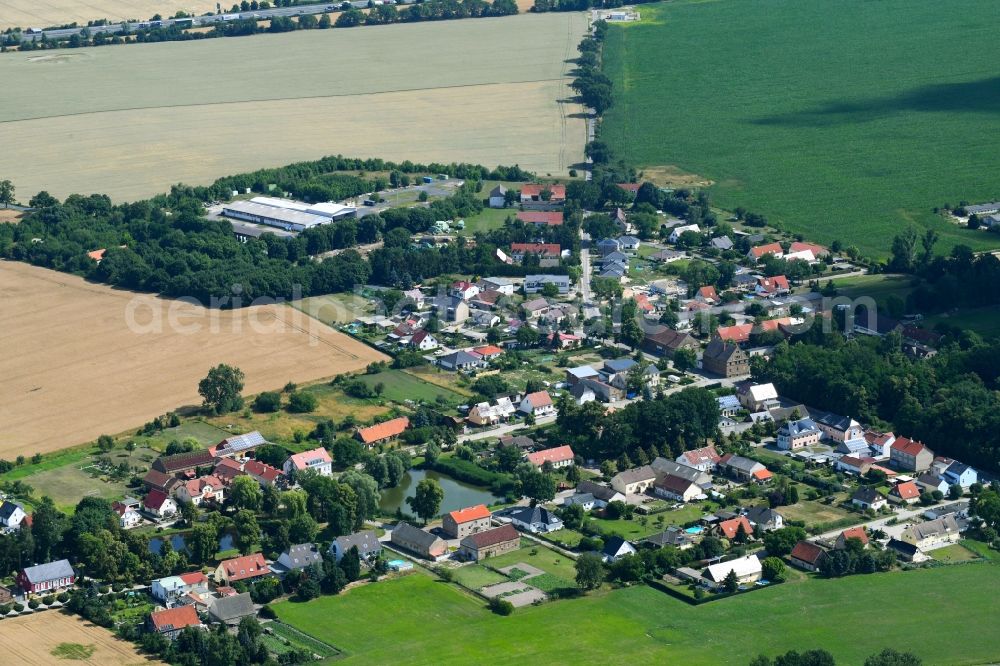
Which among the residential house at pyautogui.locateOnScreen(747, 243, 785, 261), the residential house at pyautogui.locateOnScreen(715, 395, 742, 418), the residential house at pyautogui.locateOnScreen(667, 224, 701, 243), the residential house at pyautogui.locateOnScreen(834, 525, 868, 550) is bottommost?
the residential house at pyautogui.locateOnScreen(834, 525, 868, 550)

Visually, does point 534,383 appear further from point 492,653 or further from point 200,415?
point 492,653

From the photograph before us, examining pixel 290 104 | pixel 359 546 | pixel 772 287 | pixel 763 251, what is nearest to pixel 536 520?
pixel 359 546

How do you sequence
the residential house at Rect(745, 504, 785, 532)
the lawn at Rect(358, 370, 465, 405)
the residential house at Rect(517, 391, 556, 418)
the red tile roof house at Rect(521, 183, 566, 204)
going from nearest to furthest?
the residential house at Rect(745, 504, 785, 532)
the residential house at Rect(517, 391, 556, 418)
the lawn at Rect(358, 370, 465, 405)
the red tile roof house at Rect(521, 183, 566, 204)

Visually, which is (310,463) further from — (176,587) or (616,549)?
(616,549)

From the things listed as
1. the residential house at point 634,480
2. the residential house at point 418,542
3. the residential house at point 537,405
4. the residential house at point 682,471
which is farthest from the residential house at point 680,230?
the residential house at point 418,542

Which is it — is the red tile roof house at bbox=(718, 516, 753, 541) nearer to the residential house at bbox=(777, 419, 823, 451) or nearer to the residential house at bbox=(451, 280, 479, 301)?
the residential house at bbox=(777, 419, 823, 451)

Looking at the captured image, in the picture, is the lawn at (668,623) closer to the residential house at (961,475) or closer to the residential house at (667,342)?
the residential house at (961,475)

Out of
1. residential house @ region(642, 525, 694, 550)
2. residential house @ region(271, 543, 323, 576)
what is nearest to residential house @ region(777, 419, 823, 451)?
residential house @ region(642, 525, 694, 550)
